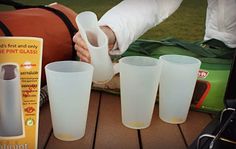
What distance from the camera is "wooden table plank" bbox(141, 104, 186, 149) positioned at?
1.99 feet

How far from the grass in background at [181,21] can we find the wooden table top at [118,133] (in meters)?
0.30

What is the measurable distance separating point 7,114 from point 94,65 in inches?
7.9

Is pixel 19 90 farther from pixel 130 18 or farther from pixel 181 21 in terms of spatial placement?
pixel 181 21

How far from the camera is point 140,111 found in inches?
26.1

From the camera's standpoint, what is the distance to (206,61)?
0.85 metres

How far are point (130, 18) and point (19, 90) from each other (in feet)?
1.11

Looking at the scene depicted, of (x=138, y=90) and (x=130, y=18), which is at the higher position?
(x=130, y=18)

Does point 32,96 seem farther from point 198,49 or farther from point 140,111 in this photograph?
point 198,49

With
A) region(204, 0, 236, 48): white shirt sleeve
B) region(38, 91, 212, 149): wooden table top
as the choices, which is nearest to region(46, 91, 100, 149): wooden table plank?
region(38, 91, 212, 149): wooden table top

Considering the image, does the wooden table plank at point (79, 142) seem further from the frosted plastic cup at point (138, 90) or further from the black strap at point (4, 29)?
the black strap at point (4, 29)

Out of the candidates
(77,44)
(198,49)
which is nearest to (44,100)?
(77,44)

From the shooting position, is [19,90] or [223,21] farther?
[223,21]

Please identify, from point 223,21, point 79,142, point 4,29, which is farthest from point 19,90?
point 223,21

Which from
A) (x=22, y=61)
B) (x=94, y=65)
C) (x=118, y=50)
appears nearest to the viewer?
(x=22, y=61)
